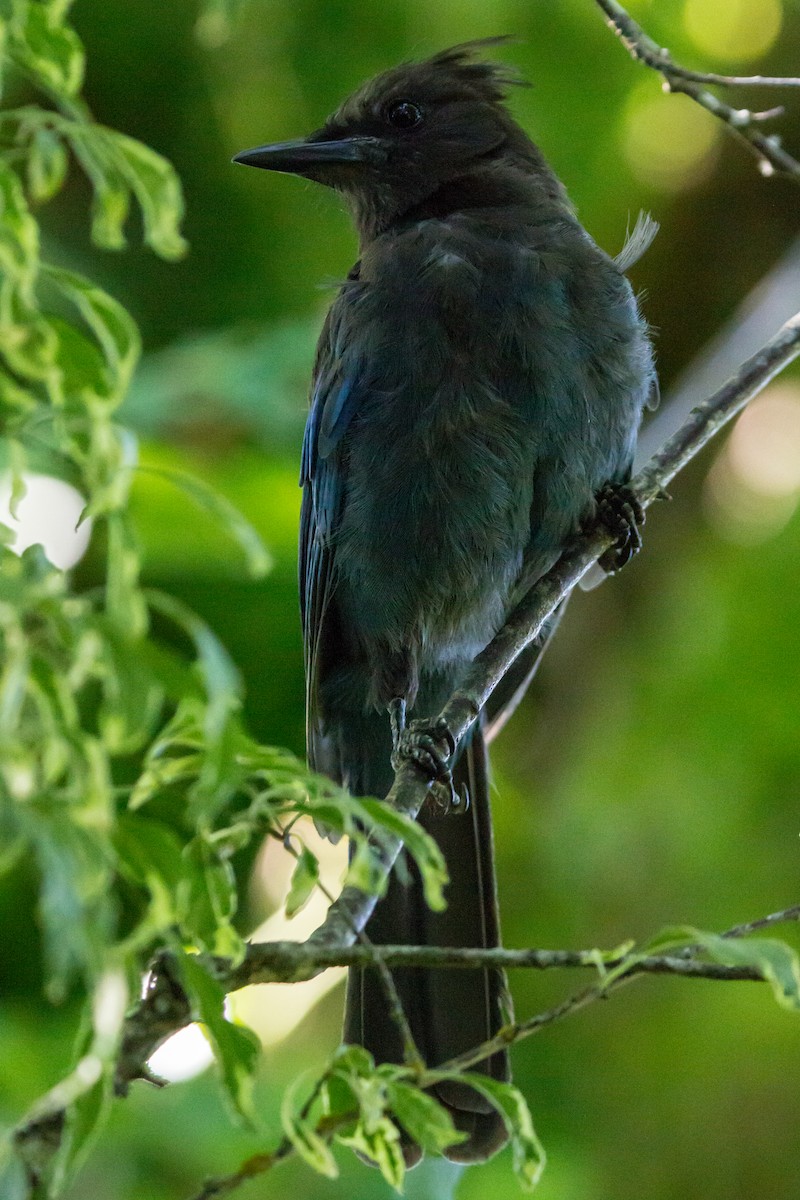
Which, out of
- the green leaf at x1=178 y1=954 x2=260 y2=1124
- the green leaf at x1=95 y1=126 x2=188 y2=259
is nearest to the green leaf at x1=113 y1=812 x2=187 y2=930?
the green leaf at x1=178 y1=954 x2=260 y2=1124

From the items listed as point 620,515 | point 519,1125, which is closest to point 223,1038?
point 519,1125

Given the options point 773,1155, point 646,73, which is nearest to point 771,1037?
point 773,1155

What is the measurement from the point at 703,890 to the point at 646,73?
3.43 metres

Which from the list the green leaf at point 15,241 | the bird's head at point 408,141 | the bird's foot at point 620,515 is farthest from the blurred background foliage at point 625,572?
the green leaf at point 15,241

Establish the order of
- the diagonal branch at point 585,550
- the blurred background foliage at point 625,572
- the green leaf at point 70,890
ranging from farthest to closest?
the blurred background foliage at point 625,572 < the diagonal branch at point 585,550 < the green leaf at point 70,890

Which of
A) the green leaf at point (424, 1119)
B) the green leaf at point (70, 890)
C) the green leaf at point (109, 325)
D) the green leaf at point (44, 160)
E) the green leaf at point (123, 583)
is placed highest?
the green leaf at point (44, 160)

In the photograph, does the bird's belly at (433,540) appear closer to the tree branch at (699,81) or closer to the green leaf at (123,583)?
the tree branch at (699,81)

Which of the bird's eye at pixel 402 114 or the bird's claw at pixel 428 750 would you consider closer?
the bird's claw at pixel 428 750

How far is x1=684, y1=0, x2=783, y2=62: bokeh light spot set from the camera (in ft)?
21.7

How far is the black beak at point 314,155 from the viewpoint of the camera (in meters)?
4.81

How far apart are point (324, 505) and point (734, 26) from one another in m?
3.39

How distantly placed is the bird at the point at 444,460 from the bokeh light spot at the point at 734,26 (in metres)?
2.08

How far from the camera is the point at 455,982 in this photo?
4.02 meters

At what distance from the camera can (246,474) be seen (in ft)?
17.5
